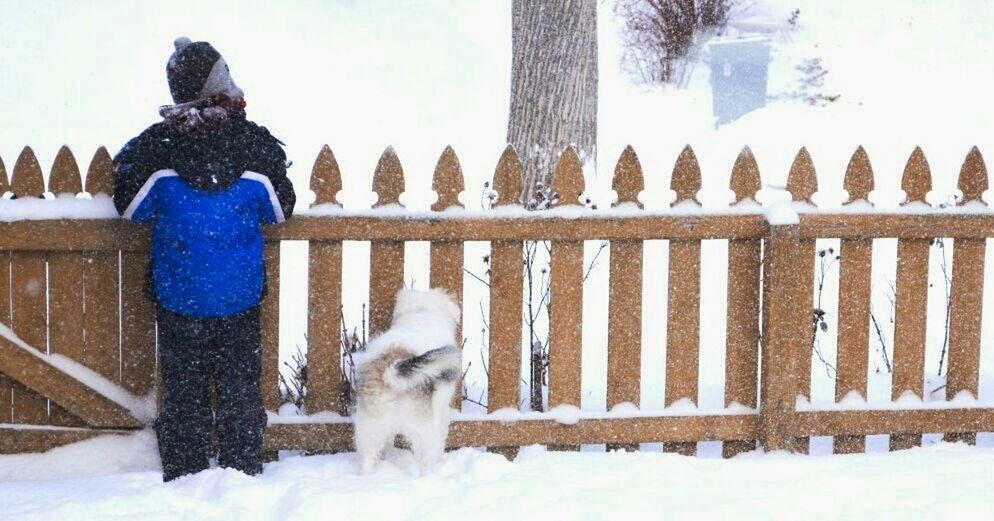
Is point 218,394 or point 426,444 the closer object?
point 426,444

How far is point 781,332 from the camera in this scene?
4.36 m

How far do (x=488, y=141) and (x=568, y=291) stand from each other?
25.9ft

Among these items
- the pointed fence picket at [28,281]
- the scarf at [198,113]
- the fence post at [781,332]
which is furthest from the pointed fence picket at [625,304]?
the pointed fence picket at [28,281]

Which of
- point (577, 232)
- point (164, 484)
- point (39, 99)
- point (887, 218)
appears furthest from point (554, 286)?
point (39, 99)

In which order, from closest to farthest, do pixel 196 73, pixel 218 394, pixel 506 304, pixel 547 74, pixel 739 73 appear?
pixel 196 73 → pixel 218 394 → pixel 506 304 → pixel 547 74 → pixel 739 73

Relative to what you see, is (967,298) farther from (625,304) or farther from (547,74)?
(547,74)

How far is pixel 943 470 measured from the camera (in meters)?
3.95

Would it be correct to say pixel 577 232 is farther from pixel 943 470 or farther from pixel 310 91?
pixel 310 91

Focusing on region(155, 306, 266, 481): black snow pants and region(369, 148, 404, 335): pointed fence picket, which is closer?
region(155, 306, 266, 481): black snow pants

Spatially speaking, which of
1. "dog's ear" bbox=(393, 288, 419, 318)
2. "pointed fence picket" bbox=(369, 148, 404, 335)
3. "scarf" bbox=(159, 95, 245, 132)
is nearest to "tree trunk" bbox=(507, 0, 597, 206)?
"pointed fence picket" bbox=(369, 148, 404, 335)

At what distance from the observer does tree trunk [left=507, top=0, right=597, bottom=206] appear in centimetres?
757

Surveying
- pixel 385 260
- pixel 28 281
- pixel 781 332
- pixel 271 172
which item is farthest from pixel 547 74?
pixel 28 281

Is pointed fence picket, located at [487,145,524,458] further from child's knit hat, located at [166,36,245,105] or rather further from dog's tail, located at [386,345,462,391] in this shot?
child's knit hat, located at [166,36,245,105]

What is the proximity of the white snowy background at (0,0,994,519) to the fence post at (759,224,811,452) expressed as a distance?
0.92ft
